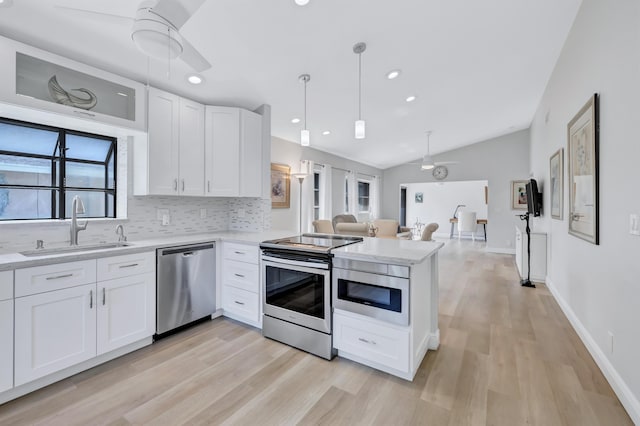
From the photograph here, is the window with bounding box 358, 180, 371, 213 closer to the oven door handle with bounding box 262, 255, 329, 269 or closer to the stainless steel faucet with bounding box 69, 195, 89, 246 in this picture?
the oven door handle with bounding box 262, 255, 329, 269

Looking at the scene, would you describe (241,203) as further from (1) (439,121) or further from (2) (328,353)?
(1) (439,121)

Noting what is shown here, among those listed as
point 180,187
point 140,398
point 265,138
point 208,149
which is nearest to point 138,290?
point 140,398

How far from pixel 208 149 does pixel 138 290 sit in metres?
1.60

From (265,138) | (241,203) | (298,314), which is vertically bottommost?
(298,314)

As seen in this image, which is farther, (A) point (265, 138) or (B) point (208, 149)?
(A) point (265, 138)

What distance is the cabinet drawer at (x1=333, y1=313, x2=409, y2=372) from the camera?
76.2 inches

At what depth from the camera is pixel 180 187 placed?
2.96 meters

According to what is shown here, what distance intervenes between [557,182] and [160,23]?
4.41 m

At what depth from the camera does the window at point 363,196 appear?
841 centimetres

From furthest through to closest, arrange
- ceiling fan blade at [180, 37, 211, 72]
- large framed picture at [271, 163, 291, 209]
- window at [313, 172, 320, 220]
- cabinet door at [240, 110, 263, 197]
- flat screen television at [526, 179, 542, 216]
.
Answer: window at [313, 172, 320, 220] → large framed picture at [271, 163, 291, 209] → flat screen television at [526, 179, 542, 216] → cabinet door at [240, 110, 263, 197] → ceiling fan blade at [180, 37, 211, 72]

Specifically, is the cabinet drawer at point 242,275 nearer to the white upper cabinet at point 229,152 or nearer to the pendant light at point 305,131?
the white upper cabinet at point 229,152

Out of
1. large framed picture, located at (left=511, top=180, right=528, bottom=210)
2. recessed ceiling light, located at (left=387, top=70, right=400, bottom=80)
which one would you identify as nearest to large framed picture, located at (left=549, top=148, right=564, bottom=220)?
recessed ceiling light, located at (left=387, top=70, right=400, bottom=80)

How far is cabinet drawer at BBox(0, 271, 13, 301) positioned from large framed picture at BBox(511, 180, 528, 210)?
8.66 m

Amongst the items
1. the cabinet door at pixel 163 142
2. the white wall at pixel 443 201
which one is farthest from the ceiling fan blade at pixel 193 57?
the white wall at pixel 443 201
